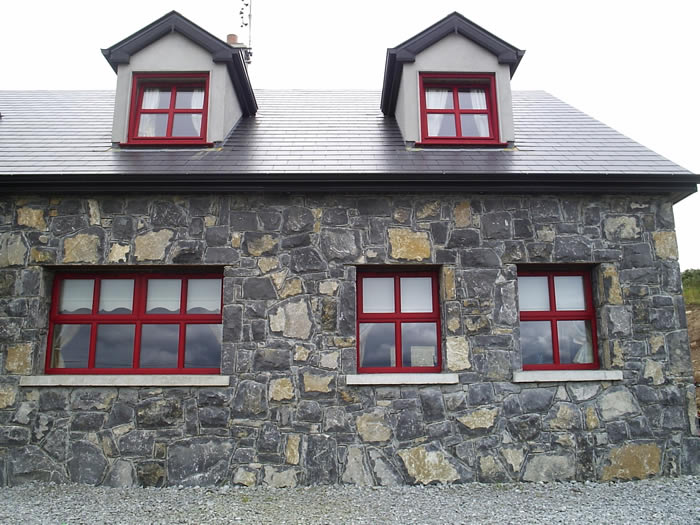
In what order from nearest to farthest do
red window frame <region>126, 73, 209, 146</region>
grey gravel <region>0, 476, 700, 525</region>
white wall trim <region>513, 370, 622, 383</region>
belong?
grey gravel <region>0, 476, 700, 525</region> < white wall trim <region>513, 370, 622, 383</region> < red window frame <region>126, 73, 209, 146</region>

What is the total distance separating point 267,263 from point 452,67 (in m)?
4.06

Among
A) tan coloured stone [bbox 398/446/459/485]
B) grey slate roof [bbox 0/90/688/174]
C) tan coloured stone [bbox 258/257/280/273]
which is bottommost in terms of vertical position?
tan coloured stone [bbox 398/446/459/485]

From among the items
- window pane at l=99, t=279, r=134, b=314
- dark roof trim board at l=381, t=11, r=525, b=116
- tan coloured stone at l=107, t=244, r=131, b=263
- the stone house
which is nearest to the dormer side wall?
dark roof trim board at l=381, t=11, r=525, b=116

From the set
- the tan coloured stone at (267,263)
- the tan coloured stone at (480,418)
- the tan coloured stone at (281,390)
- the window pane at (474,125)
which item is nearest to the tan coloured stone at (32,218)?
the tan coloured stone at (267,263)

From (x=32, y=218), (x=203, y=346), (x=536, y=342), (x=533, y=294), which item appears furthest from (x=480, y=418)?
(x=32, y=218)

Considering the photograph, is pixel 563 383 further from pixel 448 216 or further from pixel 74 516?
pixel 74 516

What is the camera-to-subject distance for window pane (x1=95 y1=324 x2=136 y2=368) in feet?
19.3

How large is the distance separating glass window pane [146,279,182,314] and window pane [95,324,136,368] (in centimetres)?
35

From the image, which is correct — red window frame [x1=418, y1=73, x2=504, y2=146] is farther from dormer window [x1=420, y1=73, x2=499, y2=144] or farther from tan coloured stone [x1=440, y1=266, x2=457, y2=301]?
tan coloured stone [x1=440, y1=266, x2=457, y2=301]

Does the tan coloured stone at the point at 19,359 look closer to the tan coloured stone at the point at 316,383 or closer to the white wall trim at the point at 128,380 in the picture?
the white wall trim at the point at 128,380

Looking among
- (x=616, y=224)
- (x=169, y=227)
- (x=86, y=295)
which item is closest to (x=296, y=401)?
(x=169, y=227)

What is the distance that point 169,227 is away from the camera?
592 centimetres

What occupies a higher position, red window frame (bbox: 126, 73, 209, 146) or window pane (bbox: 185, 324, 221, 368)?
red window frame (bbox: 126, 73, 209, 146)

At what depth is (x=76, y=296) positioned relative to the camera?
604cm
